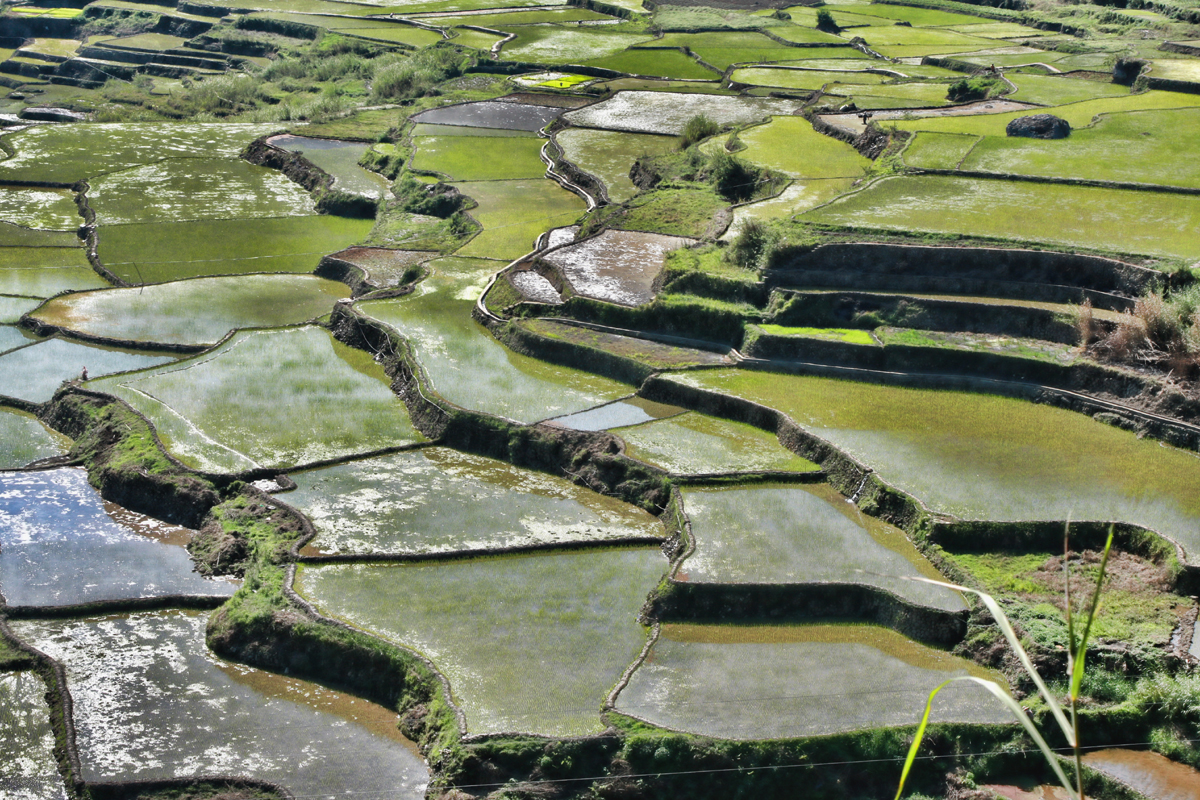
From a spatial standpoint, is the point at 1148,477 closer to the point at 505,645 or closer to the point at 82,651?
the point at 505,645

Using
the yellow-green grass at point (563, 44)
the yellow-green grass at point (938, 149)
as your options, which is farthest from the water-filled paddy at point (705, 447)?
the yellow-green grass at point (563, 44)

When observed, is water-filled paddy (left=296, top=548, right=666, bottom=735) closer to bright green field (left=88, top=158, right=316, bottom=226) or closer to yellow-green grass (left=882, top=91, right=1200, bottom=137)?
yellow-green grass (left=882, top=91, right=1200, bottom=137)

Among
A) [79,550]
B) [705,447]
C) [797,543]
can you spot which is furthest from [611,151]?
[79,550]

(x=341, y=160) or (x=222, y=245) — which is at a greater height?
(x=341, y=160)

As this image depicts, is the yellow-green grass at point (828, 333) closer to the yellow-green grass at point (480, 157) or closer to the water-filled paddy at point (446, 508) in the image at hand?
the water-filled paddy at point (446, 508)

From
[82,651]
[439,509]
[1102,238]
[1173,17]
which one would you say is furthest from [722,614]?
[1173,17]

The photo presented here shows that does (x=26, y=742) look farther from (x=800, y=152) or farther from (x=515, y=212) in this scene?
(x=800, y=152)
